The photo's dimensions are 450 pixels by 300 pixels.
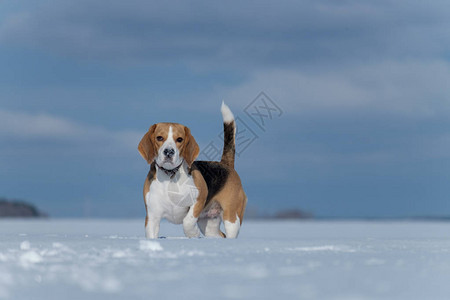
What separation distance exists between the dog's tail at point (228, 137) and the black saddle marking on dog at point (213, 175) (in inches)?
11.2

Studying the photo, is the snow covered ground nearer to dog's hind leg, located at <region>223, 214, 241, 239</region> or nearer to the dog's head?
the dog's head

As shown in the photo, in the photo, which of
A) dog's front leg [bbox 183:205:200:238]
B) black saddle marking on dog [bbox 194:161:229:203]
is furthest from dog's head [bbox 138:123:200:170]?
dog's front leg [bbox 183:205:200:238]

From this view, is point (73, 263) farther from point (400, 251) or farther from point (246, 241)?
point (400, 251)

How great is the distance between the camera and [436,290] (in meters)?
3.98

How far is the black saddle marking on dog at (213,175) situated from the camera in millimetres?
7383

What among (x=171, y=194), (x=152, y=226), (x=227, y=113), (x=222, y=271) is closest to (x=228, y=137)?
(x=227, y=113)

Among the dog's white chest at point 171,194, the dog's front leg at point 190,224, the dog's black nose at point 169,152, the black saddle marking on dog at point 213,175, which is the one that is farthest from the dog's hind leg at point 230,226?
the dog's black nose at point 169,152

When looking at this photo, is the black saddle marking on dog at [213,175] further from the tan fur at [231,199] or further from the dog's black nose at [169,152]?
the dog's black nose at [169,152]

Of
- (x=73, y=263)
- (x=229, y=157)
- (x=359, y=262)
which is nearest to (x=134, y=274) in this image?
Answer: (x=73, y=263)

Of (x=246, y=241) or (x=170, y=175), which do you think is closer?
(x=246, y=241)

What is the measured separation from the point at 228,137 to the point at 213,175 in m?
0.84

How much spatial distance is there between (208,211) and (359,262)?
10.3ft

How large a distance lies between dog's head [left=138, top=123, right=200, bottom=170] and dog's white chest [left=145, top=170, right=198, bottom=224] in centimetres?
19

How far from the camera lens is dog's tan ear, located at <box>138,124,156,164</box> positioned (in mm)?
6801
